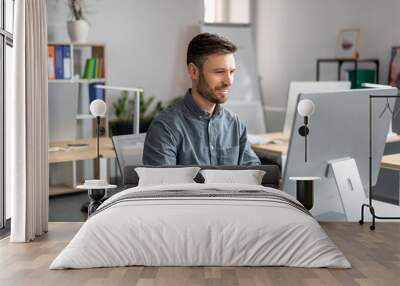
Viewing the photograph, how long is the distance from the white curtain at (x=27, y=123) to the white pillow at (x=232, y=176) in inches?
41.4

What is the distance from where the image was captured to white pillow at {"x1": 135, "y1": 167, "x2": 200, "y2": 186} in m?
4.10

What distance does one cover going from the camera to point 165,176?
4.11m

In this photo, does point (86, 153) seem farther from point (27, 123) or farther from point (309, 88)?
point (309, 88)

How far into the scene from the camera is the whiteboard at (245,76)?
8.52 metres

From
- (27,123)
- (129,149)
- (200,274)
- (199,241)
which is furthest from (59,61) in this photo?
(200,274)

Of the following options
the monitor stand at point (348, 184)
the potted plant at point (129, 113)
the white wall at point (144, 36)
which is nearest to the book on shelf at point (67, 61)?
the white wall at point (144, 36)

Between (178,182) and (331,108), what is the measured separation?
103 centimetres

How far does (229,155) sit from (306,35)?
443 cm

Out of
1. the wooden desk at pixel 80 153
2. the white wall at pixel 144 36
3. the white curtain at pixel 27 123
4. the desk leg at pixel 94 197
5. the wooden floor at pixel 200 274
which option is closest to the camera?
the wooden floor at pixel 200 274

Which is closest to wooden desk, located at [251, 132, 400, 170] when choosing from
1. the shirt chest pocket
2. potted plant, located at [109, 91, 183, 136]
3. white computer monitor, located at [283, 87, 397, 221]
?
white computer monitor, located at [283, 87, 397, 221]

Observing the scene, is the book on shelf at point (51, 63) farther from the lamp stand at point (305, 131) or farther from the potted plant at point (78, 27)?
the lamp stand at point (305, 131)

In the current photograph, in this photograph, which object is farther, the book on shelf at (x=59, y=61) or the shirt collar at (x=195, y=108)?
the book on shelf at (x=59, y=61)

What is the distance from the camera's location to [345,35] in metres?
7.75

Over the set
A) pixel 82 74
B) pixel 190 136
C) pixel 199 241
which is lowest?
pixel 199 241
